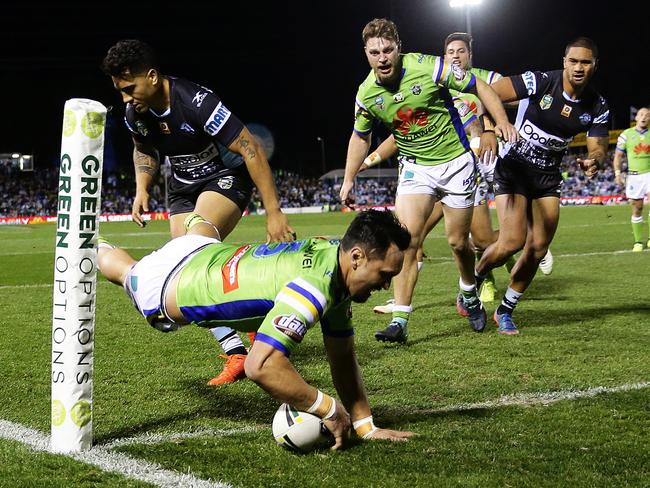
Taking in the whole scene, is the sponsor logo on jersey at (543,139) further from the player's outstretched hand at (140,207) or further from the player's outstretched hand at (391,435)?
the player's outstretched hand at (391,435)

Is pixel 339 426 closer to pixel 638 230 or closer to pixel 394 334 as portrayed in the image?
pixel 394 334

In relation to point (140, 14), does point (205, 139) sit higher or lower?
lower

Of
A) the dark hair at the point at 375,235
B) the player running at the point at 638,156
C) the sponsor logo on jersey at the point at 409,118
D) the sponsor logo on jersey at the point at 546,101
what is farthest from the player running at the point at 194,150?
the player running at the point at 638,156

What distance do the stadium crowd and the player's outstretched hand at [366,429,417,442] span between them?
171ft

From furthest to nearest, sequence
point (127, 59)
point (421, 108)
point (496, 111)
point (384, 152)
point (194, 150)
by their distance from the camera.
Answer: point (384, 152)
point (421, 108)
point (496, 111)
point (194, 150)
point (127, 59)

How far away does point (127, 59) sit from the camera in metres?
5.18

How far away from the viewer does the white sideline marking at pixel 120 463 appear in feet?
10.8

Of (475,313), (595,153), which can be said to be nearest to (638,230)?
(595,153)

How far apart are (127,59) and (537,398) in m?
3.32

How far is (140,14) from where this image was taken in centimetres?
6169

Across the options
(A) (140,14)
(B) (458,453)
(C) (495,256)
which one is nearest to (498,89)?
(C) (495,256)

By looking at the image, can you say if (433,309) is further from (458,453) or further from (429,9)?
(429,9)

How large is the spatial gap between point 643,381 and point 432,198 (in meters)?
2.72

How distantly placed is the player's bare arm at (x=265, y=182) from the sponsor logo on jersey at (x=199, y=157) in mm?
597
